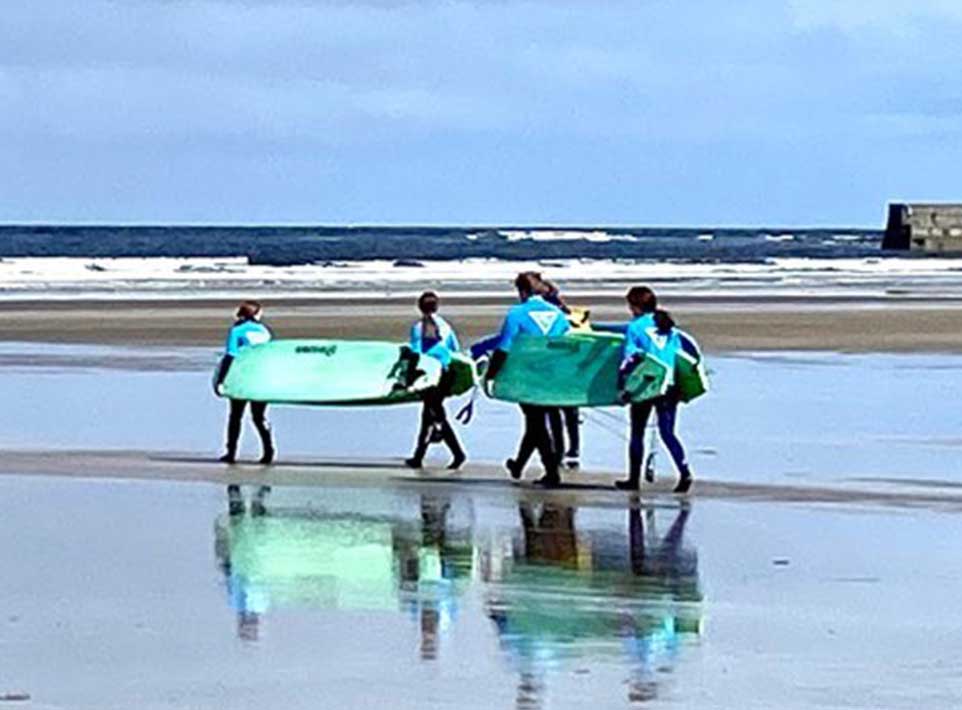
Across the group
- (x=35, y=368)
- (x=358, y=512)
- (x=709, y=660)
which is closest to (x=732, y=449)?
(x=358, y=512)

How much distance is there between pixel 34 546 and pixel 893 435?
9714 millimetres

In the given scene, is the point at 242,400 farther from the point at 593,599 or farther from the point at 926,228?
the point at 926,228

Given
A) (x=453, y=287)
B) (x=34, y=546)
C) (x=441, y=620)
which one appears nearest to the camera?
(x=441, y=620)

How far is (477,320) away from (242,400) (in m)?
25.0

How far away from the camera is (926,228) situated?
125188mm

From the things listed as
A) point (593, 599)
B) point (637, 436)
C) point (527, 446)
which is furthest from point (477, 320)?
point (593, 599)

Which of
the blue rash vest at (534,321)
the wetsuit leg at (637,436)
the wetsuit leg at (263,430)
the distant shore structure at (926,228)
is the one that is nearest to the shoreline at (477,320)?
the wetsuit leg at (263,430)

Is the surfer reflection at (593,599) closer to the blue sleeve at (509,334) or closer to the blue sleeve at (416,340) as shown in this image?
the blue sleeve at (509,334)

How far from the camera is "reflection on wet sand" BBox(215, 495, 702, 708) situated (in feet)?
38.1

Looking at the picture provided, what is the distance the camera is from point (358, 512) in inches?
658

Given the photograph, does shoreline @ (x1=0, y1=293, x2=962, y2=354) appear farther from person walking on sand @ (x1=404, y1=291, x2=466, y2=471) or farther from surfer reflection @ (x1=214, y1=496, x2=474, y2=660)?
surfer reflection @ (x1=214, y1=496, x2=474, y2=660)

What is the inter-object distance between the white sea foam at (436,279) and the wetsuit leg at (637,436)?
3912 centimetres

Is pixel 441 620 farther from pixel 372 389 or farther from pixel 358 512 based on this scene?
pixel 372 389

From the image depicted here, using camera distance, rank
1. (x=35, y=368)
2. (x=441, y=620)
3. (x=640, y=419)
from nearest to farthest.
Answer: (x=441, y=620) < (x=640, y=419) < (x=35, y=368)
